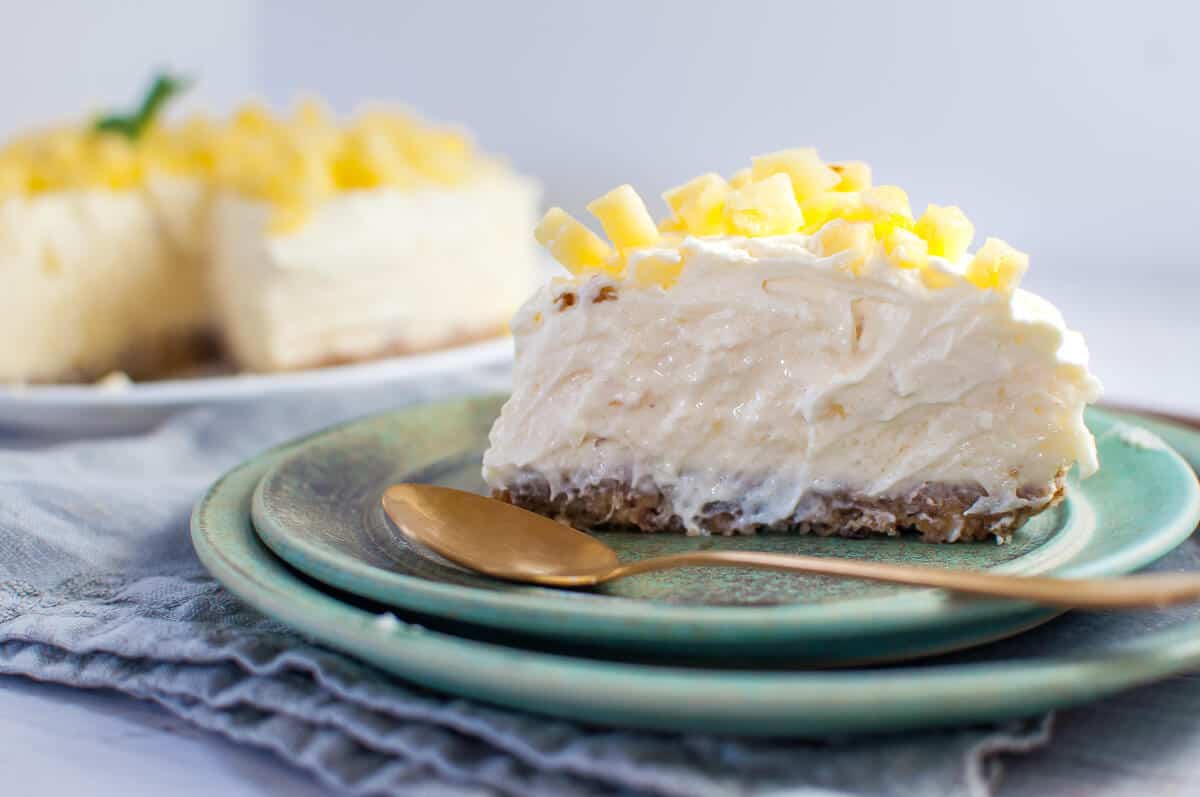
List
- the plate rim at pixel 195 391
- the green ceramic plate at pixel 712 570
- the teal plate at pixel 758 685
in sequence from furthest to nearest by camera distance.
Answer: the plate rim at pixel 195 391 → the green ceramic plate at pixel 712 570 → the teal plate at pixel 758 685

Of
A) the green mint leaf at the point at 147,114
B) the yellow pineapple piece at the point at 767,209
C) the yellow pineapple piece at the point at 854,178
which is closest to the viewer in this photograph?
the yellow pineapple piece at the point at 767,209

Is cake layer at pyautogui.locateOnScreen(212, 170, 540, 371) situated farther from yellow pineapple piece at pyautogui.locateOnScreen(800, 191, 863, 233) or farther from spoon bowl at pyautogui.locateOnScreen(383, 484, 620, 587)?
yellow pineapple piece at pyautogui.locateOnScreen(800, 191, 863, 233)

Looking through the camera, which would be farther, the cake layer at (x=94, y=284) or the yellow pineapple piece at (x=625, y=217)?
the cake layer at (x=94, y=284)

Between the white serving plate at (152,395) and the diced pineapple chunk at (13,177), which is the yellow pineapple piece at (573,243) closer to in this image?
the white serving plate at (152,395)

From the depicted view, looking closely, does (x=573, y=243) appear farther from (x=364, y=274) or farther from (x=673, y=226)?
(x=364, y=274)

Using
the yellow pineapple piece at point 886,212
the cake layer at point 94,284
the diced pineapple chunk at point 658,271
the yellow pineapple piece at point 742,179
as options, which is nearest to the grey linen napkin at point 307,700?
the yellow pineapple piece at point 886,212

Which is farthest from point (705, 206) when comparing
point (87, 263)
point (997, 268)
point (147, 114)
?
point (147, 114)
